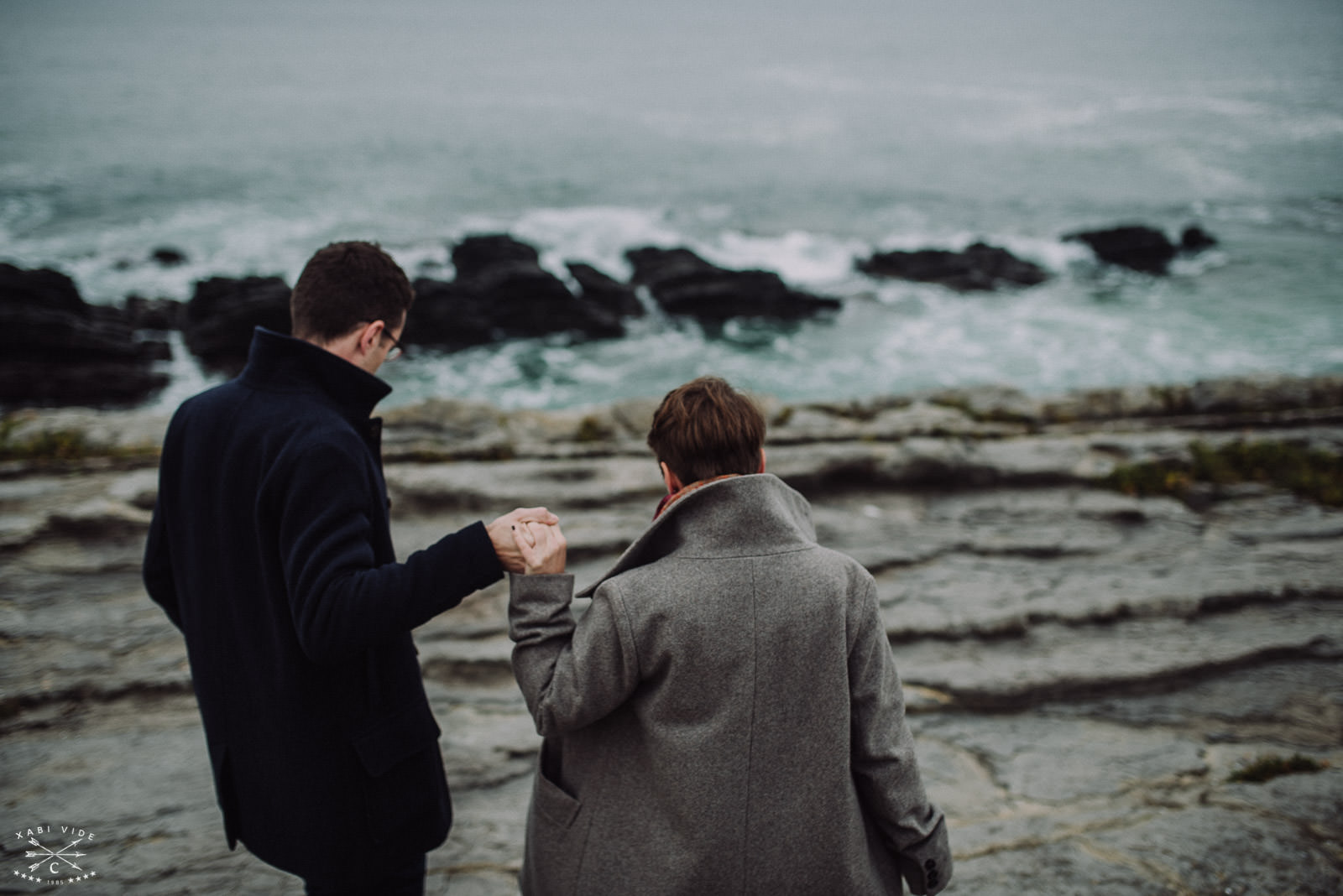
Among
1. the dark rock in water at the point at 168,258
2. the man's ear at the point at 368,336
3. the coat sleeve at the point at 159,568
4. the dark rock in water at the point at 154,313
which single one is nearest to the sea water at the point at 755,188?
the dark rock in water at the point at 168,258

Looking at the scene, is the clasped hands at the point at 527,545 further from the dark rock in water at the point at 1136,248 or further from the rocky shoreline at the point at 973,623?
the dark rock in water at the point at 1136,248

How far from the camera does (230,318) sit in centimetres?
1645

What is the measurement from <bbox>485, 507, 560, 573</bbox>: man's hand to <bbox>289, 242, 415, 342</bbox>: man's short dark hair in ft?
2.48

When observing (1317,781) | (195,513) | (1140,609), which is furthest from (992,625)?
(195,513)

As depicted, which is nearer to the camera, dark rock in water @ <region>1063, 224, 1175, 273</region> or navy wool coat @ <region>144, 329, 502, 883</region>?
navy wool coat @ <region>144, 329, 502, 883</region>

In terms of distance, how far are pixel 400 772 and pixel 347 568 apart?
2.44 ft

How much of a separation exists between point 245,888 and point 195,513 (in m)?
1.83

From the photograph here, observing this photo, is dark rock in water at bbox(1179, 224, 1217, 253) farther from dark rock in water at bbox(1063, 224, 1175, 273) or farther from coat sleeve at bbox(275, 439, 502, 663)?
coat sleeve at bbox(275, 439, 502, 663)

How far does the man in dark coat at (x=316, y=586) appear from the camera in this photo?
1979 mm

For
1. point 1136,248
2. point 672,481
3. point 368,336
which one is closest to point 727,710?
point 672,481

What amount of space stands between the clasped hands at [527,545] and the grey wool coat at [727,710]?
37 mm

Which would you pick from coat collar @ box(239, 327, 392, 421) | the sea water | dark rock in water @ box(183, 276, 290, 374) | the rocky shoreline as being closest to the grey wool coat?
coat collar @ box(239, 327, 392, 421)

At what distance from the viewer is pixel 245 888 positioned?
309 centimetres

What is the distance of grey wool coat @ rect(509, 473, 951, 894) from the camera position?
6.02 feet
